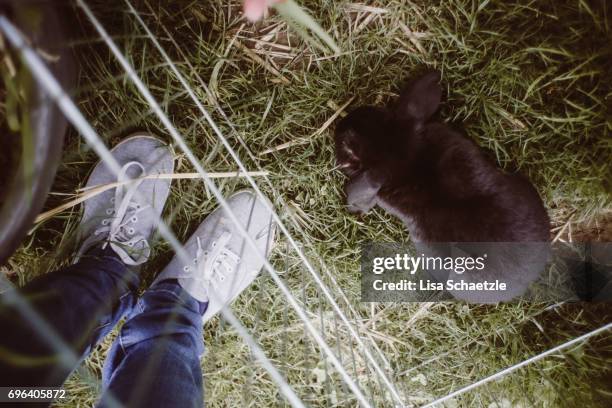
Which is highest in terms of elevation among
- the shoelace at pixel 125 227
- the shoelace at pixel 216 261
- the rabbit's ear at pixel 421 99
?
the rabbit's ear at pixel 421 99

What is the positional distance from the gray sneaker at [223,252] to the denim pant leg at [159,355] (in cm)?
10

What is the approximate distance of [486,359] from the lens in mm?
2275

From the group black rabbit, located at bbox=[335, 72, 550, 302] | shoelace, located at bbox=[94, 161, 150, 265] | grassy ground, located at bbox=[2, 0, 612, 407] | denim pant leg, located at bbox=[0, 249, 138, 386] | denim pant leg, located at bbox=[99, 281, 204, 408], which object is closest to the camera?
denim pant leg, located at bbox=[0, 249, 138, 386]

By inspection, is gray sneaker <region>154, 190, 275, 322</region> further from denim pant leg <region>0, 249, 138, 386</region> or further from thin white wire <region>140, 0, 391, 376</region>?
denim pant leg <region>0, 249, 138, 386</region>

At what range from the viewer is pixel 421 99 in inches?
75.6

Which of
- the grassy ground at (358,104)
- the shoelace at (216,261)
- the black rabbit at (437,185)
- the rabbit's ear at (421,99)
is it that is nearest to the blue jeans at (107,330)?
the shoelace at (216,261)

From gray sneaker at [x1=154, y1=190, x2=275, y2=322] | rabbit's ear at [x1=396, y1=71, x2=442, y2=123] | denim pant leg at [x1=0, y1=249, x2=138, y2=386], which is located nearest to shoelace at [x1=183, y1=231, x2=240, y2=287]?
gray sneaker at [x1=154, y1=190, x2=275, y2=322]

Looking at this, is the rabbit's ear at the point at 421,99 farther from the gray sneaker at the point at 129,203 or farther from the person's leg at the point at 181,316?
the gray sneaker at the point at 129,203

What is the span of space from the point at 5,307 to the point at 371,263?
1.54 meters

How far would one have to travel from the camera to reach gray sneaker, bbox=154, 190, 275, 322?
2.25 m

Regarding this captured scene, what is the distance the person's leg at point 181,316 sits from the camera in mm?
1688

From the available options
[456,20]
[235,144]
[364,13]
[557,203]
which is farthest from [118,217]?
[557,203]

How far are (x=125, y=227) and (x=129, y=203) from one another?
0.12 metres

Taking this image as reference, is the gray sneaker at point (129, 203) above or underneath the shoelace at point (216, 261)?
above
